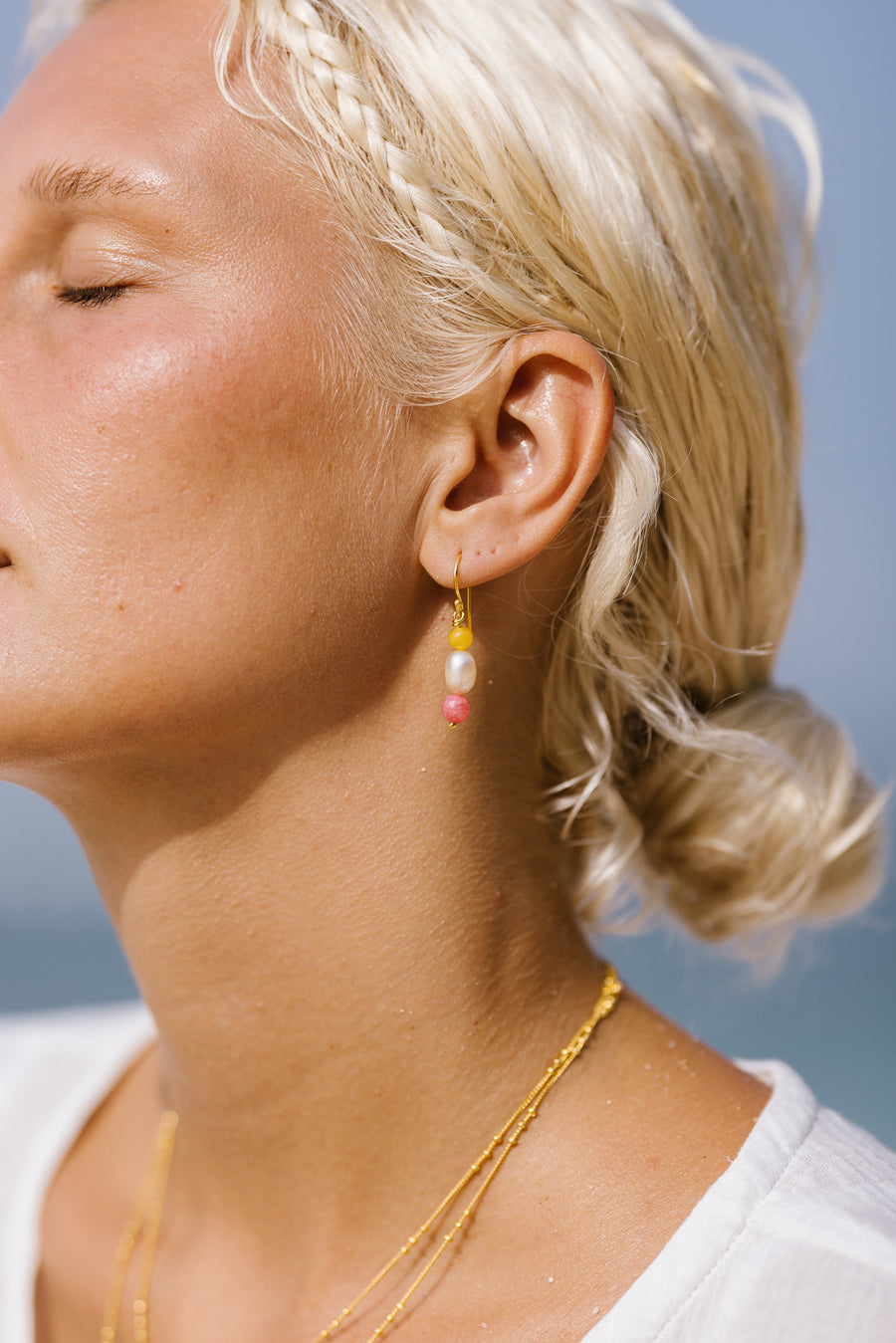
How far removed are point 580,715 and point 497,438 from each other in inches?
14.0

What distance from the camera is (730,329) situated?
4.87ft

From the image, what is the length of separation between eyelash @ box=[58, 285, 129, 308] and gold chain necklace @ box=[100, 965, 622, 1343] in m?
0.93

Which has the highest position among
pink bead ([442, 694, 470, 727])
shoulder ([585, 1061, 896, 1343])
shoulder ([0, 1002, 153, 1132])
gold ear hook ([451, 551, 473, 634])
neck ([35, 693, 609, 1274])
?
gold ear hook ([451, 551, 473, 634])

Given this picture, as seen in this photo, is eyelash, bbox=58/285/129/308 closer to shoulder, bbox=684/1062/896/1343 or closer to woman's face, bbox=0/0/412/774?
woman's face, bbox=0/0/412/774

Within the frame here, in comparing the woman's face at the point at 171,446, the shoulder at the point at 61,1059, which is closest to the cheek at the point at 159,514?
the woman's face at the point at 171,446

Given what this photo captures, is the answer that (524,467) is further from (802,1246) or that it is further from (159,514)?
(802,1246)

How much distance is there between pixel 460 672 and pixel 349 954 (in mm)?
325

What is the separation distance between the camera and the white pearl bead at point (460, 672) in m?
1.32

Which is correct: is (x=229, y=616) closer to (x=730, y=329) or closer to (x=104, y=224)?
(x=104, y=224)

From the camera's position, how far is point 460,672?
132 centimetres

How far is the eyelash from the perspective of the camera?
4.25 feet

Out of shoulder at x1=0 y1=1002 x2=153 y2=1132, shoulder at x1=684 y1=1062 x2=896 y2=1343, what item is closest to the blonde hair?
shoulder at x1=684 y1=1062 x2=896 y2=1343

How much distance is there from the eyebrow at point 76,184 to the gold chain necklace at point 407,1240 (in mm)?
1006

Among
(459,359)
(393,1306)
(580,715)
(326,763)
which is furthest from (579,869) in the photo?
(459,359)
